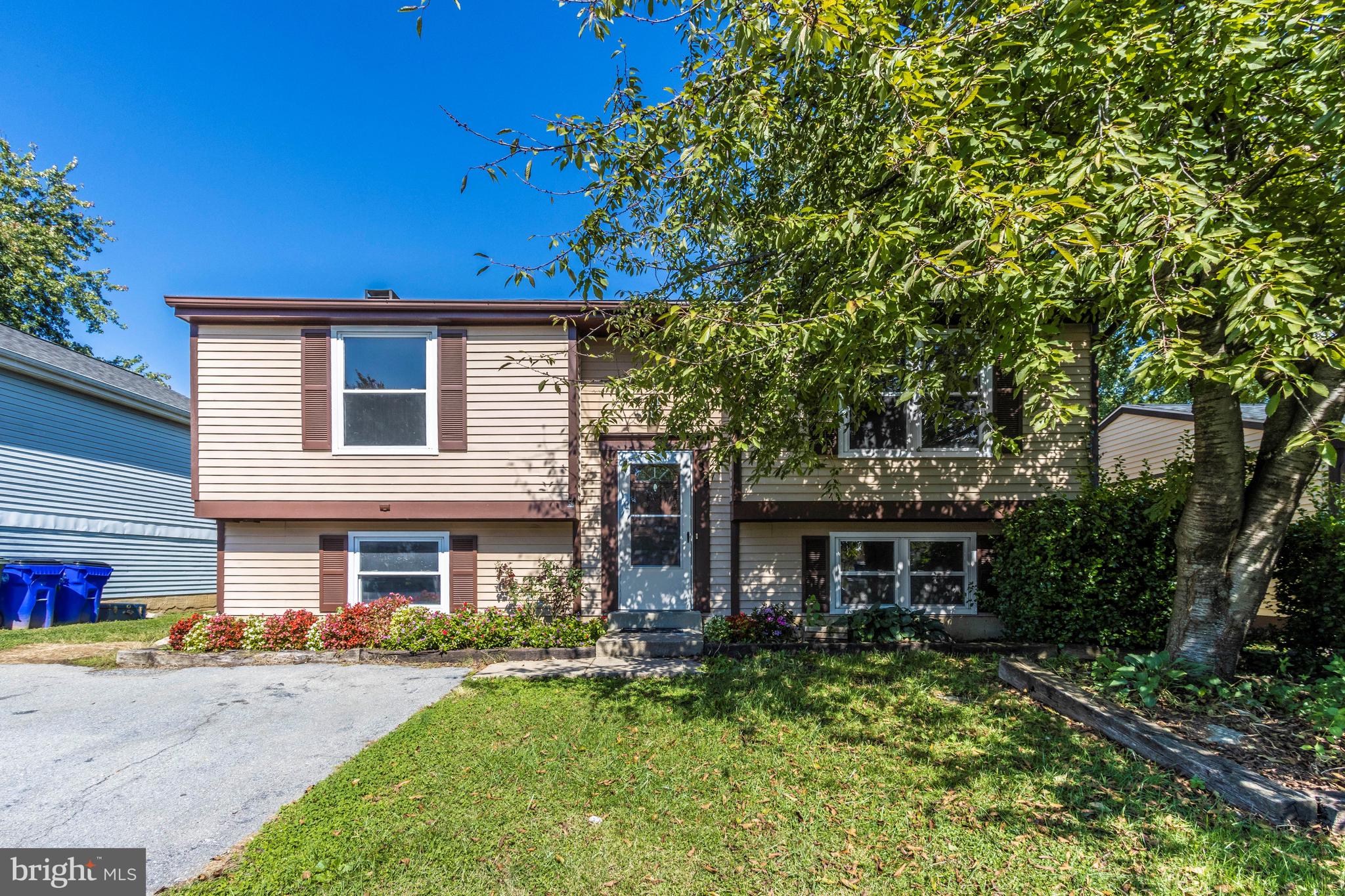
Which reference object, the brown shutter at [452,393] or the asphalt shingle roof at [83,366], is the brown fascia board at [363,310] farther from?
the asphalt shingle roof at [83,366]

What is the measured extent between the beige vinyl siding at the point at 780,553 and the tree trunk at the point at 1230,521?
3247 mm

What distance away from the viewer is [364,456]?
26.3 ft

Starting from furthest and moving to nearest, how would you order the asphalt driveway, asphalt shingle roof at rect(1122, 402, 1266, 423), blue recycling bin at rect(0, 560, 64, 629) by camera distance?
asphalt shingle roof at rect(1122, 402, 1266, 423), blue recycling bin at rect(0, 560, 64, 629), the asphalt driveway

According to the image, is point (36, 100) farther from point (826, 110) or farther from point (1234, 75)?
point (1234, 75)

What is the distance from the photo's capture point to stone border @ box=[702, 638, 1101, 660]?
278 inches

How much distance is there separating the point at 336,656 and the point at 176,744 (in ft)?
8.84

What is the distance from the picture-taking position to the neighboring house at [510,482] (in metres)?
7.97

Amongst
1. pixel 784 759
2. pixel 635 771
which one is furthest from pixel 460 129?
pixel 784 759

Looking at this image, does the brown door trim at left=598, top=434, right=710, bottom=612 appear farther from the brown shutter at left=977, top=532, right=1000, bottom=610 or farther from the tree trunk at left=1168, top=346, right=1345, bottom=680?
the tree trunk at left=1168, top=346, right=1345, bottom=680

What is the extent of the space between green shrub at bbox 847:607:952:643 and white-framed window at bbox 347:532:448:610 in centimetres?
560

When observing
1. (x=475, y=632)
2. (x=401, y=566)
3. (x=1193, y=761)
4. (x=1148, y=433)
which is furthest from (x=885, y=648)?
(x=1148, y=433)

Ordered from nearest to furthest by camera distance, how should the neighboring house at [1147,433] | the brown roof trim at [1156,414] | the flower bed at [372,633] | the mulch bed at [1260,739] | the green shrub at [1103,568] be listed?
the mulch bed at [1260,739]
the green shrub at [1103,568]
the flower bed at [372,633]
the brown roof trim at [1156,414]
the neighboring house at [1147,433]

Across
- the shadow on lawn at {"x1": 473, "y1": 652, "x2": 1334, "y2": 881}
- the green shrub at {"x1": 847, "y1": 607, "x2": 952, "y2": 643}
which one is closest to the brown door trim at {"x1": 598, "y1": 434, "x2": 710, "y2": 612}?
the shadow on lawn at {"x1": 473, "y1": 652, "x2": 1334, "y2": 881}

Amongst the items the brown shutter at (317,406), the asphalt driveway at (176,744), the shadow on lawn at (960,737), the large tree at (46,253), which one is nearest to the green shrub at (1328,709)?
the shadow on lawn at (960,737)
